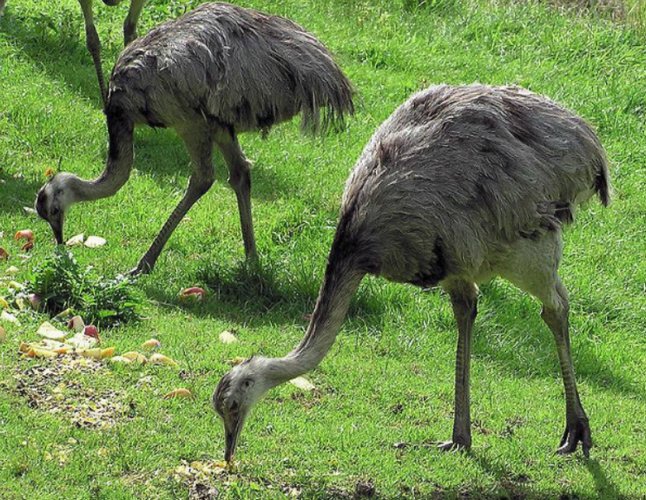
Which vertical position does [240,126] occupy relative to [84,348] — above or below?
above

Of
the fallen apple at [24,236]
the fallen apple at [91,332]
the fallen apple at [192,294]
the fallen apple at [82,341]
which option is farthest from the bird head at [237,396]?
the fallen apple at [24,236]

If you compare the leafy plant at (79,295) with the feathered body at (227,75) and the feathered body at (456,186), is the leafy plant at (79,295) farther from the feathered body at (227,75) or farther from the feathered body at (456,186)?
the feathered body at (456,186)

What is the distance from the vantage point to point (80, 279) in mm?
8219

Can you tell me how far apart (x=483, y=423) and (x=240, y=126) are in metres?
2.72

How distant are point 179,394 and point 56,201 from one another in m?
2.40

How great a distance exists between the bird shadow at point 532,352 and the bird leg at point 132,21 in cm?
456

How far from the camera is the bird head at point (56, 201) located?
9.02 metres

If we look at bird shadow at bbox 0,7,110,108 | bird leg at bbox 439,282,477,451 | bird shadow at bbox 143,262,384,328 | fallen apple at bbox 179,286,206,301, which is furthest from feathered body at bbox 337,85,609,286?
bird shadow at bbox 0,7,110,108

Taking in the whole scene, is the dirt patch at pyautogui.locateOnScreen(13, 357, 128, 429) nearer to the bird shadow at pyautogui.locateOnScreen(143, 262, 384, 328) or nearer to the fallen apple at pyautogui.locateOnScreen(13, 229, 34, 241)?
A: the bird shadow at pyautogui.locateOnScreen(143, 262, 384, 328)

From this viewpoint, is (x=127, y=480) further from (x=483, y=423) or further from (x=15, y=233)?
(x=15, y=233)

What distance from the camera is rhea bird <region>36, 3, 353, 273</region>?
28.7 feet

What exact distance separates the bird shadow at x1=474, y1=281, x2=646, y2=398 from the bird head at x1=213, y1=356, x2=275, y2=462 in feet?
8.44

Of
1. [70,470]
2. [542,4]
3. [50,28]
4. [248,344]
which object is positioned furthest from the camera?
[542,4]

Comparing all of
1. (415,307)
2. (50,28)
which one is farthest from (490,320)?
(50,28)
